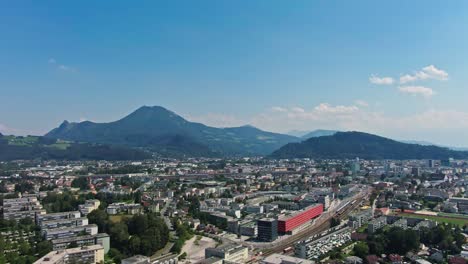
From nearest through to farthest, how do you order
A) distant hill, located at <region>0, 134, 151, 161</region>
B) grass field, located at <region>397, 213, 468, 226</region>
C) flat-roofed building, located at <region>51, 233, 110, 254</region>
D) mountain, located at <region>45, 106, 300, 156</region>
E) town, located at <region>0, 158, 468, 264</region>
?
1. town, located at <region>0, 158, 468, 264</region>
2. flat-roofed building, located at <region>51, 233, 110, 254</region>
3. grass field, located at <region>397, 213, 468, 226</region>
4. distant hill, located at <region>0, 134, 151, 161</region>
5. mountain, located at <region>45, 106, 300, 156</region>

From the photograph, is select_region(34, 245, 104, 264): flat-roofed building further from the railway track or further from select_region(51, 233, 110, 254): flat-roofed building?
the railway track

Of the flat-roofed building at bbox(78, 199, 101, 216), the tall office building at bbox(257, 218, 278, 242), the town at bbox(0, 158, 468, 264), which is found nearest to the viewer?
the town at bbox(0, 158, 468, 264)

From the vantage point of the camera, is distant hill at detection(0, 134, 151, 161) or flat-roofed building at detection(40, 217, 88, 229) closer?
flat-roofed building at detection(40, 217, 88, 229)

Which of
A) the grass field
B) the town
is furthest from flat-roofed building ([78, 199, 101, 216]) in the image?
the grass field

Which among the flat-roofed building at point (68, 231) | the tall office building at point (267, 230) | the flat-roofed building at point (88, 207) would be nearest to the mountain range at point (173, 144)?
the flat-roofed building at point (88, 207)

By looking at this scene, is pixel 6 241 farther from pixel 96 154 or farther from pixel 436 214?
pixel 96 154

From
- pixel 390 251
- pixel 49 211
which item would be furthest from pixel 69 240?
pixel 390 251

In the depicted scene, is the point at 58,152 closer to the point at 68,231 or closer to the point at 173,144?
the point at 173,144

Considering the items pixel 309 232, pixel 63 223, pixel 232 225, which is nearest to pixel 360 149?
pixel 309 232

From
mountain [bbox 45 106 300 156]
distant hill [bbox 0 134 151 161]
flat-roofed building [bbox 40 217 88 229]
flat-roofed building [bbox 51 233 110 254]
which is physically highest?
mountain [bbox 45 106 300 156]
